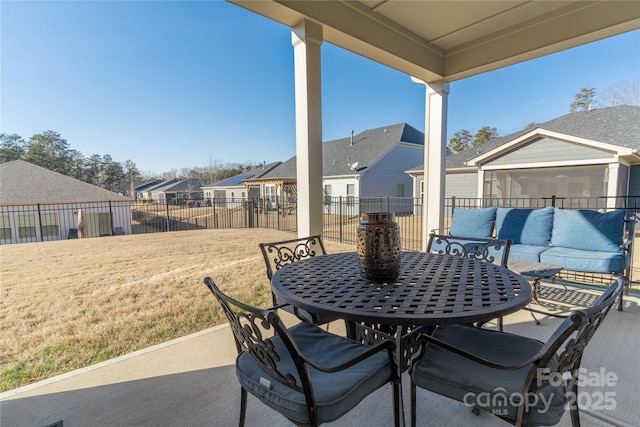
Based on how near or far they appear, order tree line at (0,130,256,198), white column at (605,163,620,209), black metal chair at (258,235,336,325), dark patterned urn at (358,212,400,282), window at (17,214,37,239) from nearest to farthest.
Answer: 1. dark patterned urn at (358,212,400,282)
2. black metal chair at (258,235,336,325)
3. tree line at (0,130,256,198)
4. window at (17,214,37,239)
5. white column at (605,163,620,209)

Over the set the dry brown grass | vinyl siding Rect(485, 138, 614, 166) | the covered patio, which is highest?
the covered patio

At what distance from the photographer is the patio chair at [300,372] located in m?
0.93

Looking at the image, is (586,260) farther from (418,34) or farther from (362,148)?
(362,148)

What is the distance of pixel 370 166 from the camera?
1426cm

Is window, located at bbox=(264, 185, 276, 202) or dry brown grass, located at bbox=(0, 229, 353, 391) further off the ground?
window, located at bbox=(264, 185, 276, 202)

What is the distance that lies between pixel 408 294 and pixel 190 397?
4.35ft

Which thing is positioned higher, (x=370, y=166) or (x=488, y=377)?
(x=370, y=166)

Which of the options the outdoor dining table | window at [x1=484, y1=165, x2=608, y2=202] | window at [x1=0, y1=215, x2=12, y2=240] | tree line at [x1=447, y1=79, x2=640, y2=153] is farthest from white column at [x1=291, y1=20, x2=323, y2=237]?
tree line at [x1=447, y1=79, x2=640, y2=153]

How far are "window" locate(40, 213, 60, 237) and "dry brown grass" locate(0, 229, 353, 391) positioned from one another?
0.91 feet

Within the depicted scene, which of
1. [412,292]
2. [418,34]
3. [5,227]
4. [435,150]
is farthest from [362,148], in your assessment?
[412,292]

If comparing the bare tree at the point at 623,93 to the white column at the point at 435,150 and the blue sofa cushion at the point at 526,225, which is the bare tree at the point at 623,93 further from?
the white column at the point at 435,150

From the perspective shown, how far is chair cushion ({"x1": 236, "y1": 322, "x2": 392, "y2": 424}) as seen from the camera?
986mm

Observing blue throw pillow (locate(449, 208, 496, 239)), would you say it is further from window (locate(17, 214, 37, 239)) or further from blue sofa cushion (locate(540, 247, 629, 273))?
window (locate(17, 214, 37, 239))

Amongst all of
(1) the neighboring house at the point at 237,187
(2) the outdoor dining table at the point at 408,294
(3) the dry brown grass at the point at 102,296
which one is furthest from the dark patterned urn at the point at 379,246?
(1) the neighboring house at the point at 237,187
